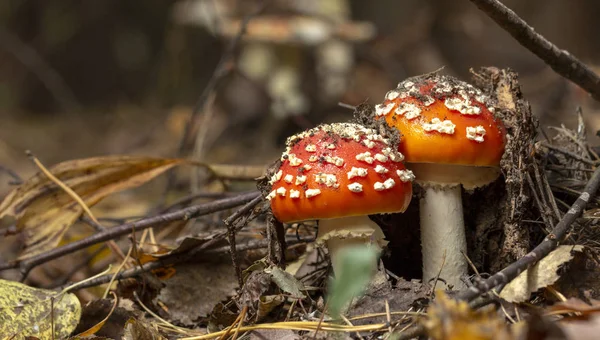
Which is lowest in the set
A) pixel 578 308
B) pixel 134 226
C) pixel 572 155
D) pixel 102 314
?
pixel 102 314

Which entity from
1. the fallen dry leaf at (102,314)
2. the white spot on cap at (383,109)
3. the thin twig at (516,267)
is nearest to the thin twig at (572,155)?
the thin twig at (516,267)

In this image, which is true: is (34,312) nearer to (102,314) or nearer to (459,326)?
(102,314)

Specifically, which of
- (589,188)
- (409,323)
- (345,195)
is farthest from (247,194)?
(589,188)

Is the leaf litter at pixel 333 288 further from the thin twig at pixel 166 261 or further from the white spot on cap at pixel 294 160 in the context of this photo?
the white spot on cap at pixel 294 160

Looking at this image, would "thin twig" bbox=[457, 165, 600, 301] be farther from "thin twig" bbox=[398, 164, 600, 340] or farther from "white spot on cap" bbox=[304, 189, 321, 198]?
"white spot on cap" bbox=[304, 189, 321, 198]

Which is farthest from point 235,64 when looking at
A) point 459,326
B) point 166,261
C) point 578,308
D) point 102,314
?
point 459,326
